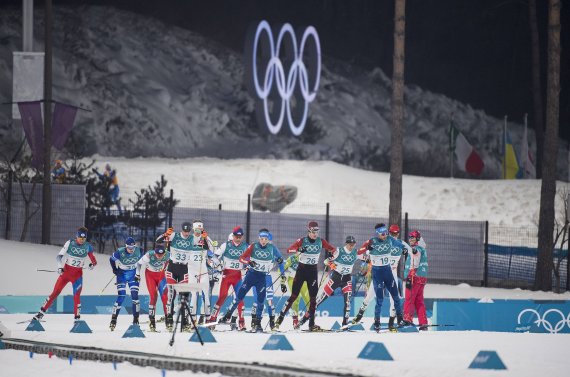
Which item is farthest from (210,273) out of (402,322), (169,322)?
(402,322)

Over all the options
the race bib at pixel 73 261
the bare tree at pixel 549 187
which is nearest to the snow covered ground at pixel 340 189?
the bare tree at pixel 549 187

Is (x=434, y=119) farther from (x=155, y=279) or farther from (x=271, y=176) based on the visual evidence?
(x=155, y=279)

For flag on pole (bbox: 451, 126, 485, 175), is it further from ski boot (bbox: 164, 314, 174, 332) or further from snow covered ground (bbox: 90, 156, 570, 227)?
ski boot (bbox: 164, 314, 174, 332)

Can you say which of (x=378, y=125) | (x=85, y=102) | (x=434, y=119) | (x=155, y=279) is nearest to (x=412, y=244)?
(x=155, y=279)

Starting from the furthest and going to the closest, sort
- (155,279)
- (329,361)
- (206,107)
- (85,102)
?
1. (206,107)
2. (85,102)
3. (155,279)
4. (329,361)

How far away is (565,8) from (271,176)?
45.9m

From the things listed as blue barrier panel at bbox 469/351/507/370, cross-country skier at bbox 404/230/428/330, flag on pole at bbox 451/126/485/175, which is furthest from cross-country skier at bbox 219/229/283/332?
flag on pole at bbox 451/126/485/175

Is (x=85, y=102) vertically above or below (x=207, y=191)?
above

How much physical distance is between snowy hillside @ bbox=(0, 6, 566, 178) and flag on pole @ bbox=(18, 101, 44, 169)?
4058 centimetres

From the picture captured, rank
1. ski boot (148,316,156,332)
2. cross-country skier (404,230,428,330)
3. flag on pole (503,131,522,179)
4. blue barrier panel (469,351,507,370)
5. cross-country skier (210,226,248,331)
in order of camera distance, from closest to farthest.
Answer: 1. blue barrier panel (469,351,507,370)
2. ski boot (148,316,156,332)
3. cross-country skier (210,226,248,331)
4. cross-country skier (404,230,428,330)
5. flag on pole (503,131,522,179)

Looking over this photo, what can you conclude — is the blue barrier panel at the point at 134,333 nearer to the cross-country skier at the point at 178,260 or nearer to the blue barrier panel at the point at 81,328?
the blue barrier panel at the point at 81,328

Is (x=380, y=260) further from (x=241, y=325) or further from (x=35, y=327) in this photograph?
(x=35, y=327)

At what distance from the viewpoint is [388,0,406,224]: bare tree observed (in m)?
33.3

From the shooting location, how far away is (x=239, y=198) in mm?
55281
